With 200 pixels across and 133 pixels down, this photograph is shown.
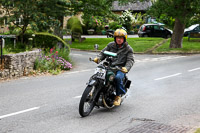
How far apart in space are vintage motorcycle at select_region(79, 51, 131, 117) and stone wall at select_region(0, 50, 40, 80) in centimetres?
557

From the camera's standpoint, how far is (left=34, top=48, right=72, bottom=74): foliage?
1383 centimetres

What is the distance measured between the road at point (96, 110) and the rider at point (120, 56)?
0.53m

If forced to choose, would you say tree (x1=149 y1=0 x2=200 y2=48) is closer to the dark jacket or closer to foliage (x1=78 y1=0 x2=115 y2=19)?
foliage (x1=78 y1=0 x2=115 y2=19)

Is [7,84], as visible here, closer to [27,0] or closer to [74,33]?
[27,0]

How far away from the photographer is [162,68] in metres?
15.8

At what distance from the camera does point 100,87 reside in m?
7.24

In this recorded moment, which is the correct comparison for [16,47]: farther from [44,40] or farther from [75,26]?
[75,26]

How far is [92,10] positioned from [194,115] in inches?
754

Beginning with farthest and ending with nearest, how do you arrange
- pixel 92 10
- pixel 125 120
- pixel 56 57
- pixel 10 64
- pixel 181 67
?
pixel 92 10, pixel 181 67, pixel 56 57, pixel 10 64, pixel 125 120

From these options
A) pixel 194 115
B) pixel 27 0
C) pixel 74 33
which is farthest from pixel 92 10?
pixel 194 115

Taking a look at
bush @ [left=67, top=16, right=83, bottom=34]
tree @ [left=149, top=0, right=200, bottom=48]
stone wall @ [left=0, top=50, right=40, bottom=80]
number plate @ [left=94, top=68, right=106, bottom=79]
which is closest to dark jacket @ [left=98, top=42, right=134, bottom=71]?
number plate @ [left=94, top=68, right=106, bottom=79]

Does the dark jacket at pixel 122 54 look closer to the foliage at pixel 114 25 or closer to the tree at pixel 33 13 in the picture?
the tree at pixel 33 13

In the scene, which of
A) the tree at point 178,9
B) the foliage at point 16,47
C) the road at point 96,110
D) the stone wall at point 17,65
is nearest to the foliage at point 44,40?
the foliage at point 16,47

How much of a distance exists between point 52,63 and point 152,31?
26.0 metres
